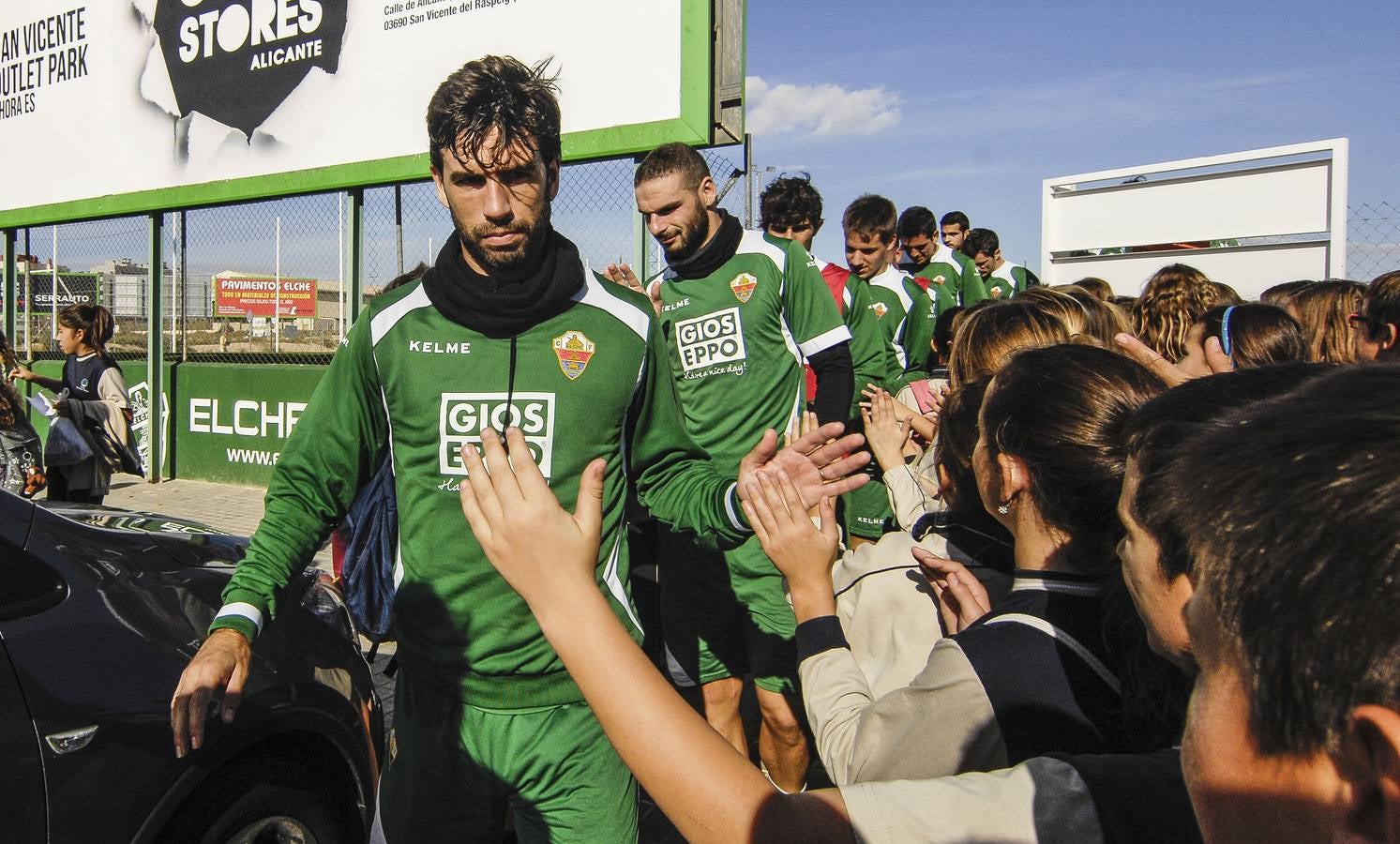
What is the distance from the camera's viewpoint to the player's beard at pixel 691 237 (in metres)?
4.10

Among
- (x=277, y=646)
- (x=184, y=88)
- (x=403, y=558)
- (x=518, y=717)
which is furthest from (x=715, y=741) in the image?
(x=184, y=88)

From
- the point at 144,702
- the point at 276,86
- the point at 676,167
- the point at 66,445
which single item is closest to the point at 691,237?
the point at 676,167

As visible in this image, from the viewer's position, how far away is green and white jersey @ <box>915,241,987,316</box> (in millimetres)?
7109

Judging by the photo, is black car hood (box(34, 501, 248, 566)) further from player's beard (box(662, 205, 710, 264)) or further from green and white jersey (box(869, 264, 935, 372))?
green and white jersey (box(869, 264, 935, 372))

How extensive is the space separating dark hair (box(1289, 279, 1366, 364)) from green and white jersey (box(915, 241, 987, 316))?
10.3 feet

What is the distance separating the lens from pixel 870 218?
19.0 feet

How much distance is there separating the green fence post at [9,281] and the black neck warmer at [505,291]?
13781mm

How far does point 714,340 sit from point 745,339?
0.13m

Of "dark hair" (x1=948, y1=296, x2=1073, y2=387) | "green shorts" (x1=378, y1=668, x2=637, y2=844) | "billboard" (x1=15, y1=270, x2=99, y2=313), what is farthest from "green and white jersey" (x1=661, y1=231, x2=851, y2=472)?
"billboard" (x1=15, y1=270, x2=99, y2=313)

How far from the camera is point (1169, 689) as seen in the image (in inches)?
59.7

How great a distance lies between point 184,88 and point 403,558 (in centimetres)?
1019

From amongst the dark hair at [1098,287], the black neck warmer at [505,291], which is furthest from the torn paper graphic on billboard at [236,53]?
the black neck warmer at [505,291]

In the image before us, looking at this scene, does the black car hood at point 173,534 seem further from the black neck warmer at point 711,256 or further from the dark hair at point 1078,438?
the dark hair at point 1078,438

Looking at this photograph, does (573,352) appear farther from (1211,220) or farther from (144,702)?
(1211,220)
